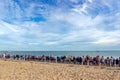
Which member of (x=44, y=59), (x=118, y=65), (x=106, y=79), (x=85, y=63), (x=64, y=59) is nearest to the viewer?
(x=106, y=79)

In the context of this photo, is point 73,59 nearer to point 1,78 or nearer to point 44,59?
point 44,59

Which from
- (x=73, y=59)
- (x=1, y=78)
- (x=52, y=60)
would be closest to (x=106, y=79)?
(x=1, y=78)

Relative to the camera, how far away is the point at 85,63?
2845 centimetres

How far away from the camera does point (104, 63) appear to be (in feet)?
89.3

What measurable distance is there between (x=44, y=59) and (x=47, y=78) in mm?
19980

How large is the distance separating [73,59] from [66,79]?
52.2 ft

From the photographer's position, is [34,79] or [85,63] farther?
[85,63]

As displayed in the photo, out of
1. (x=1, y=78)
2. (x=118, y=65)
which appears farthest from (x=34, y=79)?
(x=118, y=65)

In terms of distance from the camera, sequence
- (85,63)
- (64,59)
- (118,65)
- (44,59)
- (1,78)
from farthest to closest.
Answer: (44,59) < (64,59) < (85,63) < (118,65) < (1,78)

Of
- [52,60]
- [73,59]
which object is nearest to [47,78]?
[73,59]

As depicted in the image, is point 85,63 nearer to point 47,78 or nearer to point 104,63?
point 104,63

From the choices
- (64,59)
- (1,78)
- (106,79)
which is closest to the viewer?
(1,78)

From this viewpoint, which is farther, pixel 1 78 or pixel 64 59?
pixel 64 59

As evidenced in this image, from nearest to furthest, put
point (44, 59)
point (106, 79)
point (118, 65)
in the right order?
point (106, 79), point (118, 65), point (44, 59)
